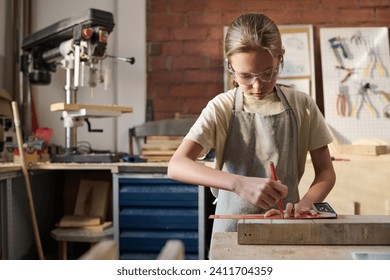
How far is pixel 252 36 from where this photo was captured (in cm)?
92

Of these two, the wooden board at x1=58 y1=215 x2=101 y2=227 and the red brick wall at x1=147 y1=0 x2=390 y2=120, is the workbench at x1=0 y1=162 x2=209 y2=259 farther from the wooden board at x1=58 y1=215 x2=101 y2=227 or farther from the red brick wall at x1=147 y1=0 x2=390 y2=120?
the red brick wall at x1=147 y1=0 x2=390 y2=120

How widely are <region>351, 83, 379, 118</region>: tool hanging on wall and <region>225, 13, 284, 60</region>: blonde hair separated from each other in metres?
1.30

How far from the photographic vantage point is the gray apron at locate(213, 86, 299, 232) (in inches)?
40.9

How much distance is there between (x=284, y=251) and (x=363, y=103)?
5.19 ft

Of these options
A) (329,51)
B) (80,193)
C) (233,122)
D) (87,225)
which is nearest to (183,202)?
(87,225)

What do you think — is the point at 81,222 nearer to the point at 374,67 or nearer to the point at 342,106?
the point at 342,106

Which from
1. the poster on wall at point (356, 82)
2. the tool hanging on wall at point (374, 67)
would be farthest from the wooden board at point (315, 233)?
the tool hanging on wall at point (374, 67)

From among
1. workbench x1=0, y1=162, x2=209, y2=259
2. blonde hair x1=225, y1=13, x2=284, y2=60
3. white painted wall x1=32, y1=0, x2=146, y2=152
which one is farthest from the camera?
white painted wall x1=32, y1=0, x2=146, y2=152

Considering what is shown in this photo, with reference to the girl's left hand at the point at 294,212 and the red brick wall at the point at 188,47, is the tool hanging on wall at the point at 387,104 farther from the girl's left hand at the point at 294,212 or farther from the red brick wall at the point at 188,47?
the girl's left hand at the point at 294,212

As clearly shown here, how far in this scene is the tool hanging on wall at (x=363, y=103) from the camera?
2.14 metres

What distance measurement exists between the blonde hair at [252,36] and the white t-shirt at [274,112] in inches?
4.9

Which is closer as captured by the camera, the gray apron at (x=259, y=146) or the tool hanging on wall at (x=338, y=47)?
the gray apron at (x=259, y=146)

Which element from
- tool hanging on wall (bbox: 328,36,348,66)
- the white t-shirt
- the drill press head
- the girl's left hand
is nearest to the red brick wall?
tool hanging on wall (bbox: 328,36,348,66)
